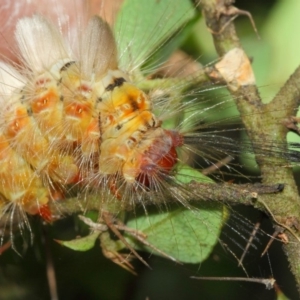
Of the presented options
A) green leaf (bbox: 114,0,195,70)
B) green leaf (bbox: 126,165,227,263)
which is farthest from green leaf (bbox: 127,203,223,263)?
green leaf (bbox: 114,0,195,70)

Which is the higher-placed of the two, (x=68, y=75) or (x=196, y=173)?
(x=68, y=75)

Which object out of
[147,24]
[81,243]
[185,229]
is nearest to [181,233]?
[185,229]

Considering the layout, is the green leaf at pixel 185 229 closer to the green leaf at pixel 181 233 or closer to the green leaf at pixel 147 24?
the green leaf at pixel 181 233

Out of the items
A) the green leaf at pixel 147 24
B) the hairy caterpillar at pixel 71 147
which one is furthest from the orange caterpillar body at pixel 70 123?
the green leaf at pixel 147 24

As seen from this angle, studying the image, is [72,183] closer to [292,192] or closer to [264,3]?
[292,192]

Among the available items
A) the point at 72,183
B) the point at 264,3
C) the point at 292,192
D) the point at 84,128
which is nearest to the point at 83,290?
the point at 72,183

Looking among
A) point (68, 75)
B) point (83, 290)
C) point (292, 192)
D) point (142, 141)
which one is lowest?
point (83, 290)
